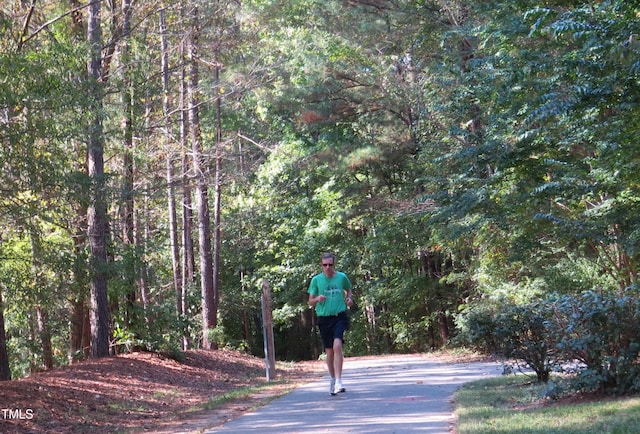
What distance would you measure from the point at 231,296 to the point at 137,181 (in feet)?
49.8

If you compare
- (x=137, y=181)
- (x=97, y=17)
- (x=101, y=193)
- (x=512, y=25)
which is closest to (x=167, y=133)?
(x=137, y=181)

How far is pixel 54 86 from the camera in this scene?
10.6 metres

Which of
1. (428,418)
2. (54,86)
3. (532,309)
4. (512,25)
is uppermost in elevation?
(512,25)

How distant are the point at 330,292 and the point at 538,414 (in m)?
3.83

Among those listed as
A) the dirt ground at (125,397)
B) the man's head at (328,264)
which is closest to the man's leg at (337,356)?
the man's head at (328,264)

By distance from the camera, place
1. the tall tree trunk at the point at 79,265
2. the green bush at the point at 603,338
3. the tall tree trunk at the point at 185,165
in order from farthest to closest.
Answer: the tall tree trunk at the point at 185,165 < the tall tree trunk at the point at 79,265 < the green bush at the point at 603,338

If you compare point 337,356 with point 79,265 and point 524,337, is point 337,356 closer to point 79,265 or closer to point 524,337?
point 524,337

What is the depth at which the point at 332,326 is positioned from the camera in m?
10.9

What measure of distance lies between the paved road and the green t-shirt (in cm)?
118

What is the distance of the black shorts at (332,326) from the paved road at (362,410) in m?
0.81

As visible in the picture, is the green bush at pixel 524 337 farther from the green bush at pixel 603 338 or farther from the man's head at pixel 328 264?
the man's head at pixel 328 264

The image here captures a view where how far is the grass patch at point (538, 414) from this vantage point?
259 inches

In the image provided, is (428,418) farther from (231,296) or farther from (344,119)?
(231,296)

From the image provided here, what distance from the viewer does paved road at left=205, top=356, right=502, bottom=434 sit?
25.8 feet
